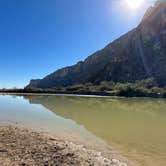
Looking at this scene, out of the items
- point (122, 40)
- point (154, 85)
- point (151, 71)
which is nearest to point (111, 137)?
point (154, 85)

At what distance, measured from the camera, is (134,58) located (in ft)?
345

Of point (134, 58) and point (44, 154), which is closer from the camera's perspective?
point (44, 154)

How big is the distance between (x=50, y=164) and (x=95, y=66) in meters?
129

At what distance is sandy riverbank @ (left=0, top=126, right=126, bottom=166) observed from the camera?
740cm

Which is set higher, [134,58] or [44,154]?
[134,58]

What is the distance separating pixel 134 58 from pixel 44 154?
10027 cm

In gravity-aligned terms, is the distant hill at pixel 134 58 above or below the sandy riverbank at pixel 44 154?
above

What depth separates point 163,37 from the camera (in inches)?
4181

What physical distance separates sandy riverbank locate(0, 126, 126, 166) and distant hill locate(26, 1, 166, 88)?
7610cm

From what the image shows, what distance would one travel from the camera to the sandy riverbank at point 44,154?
24.3ft

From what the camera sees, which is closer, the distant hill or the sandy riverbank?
the sandy riverbank

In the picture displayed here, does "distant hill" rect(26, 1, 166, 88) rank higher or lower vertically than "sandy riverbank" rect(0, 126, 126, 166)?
higher

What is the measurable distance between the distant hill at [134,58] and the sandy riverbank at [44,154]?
7610 centimetres

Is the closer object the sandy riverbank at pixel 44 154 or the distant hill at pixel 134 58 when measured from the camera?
the sandy riverbank at pixel 44 154
